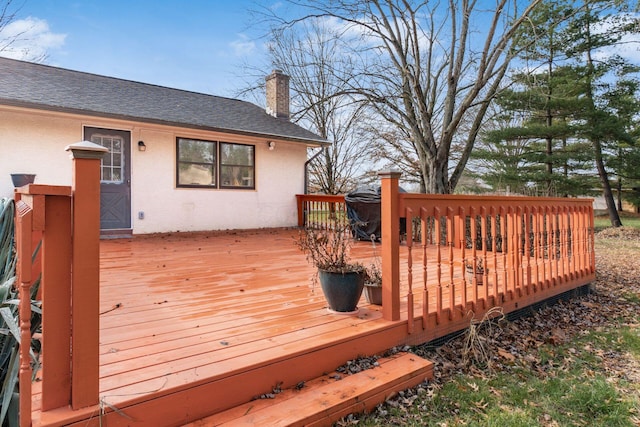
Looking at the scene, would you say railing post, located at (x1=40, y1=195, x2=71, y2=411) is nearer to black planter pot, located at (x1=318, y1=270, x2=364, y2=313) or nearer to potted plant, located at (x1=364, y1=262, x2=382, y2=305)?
black planter pot, located at (x1=318, y1=270, x2=364, y2=313)

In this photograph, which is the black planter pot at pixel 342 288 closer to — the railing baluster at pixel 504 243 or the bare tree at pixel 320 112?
the railing baluster at pixel 504 243

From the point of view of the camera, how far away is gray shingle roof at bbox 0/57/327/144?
6270mm

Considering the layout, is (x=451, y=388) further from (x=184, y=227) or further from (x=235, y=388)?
(x=184, y=227)

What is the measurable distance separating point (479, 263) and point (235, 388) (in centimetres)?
340

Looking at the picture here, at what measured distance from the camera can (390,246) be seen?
2.62 meters

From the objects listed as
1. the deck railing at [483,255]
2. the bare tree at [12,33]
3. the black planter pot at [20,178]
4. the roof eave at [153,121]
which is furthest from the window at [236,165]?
the bare tree at [12,33]

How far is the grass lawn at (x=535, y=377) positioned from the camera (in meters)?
2.14

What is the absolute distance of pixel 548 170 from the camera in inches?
522

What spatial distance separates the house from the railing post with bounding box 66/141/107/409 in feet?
19.2

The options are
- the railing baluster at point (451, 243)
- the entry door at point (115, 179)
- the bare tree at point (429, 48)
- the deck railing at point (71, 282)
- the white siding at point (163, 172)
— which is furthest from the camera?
the bare tree at point (429, 48)

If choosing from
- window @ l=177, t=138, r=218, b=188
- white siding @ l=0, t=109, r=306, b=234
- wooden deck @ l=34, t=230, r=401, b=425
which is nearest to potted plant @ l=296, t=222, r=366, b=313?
wooden deck @ l=34, t=230, r=401, b=425

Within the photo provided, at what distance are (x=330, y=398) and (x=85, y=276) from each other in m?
1.34

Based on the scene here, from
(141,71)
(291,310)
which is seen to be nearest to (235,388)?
(291,310)

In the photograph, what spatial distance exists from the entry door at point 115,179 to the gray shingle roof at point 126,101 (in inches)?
22.5
